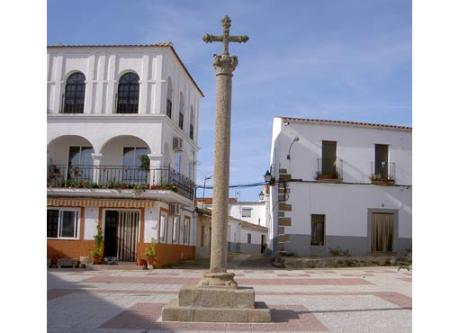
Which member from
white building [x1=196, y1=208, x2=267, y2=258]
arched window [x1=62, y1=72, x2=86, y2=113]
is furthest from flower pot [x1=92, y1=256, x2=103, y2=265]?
A: white building [x1=196, y1=208, x2=267, y2=258]

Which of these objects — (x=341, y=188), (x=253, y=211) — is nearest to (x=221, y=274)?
(x=341, y=188)

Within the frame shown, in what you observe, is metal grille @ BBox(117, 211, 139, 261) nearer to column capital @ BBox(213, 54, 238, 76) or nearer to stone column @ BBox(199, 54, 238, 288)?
stone column @ BBox(199, 54, 238, 288)

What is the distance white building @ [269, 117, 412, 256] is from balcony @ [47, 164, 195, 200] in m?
5.30

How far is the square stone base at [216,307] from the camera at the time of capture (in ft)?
30.2

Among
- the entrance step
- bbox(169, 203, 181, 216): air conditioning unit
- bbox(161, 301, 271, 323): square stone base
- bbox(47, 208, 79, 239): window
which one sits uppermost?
bbox(169, 203, 181, 216): air conditioning unit

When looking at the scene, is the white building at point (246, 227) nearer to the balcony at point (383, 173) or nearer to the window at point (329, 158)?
the window at point (329, 158)

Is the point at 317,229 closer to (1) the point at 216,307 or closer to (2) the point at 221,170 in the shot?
(2) the point at 221,170

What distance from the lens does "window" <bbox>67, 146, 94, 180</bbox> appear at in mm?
24953

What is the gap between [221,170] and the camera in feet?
33.4

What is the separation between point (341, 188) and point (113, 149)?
10.7 m

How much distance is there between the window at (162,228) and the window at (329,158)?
761cm

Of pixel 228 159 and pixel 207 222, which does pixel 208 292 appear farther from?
pixel 207 222
